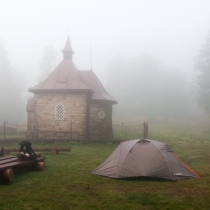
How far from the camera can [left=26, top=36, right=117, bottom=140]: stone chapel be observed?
2128 cm

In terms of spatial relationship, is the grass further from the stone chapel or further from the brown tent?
the stone chapel

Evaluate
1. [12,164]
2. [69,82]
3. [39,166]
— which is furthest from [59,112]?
[12,164]

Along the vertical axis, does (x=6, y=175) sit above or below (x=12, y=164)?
below

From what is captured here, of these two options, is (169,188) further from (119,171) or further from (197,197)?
(119,171)

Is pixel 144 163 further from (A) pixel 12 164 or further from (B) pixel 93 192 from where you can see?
(A) pixel 12 164

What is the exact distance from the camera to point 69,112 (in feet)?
70.0

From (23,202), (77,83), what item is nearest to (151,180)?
(23,202)


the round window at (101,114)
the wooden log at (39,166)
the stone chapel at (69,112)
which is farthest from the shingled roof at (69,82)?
the wooden log at (39,166)

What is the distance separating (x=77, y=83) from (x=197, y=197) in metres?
16.4

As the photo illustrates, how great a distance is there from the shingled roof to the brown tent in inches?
469

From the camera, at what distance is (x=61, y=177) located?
30.0 ft

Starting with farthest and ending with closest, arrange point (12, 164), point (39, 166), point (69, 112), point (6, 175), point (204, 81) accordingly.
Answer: point (204, 81), point (69, 112), point (39, 166), point (12, 164), point (6, 175)

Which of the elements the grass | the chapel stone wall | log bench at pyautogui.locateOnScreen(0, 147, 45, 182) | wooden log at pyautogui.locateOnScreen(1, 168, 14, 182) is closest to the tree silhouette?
the chapel stone wall

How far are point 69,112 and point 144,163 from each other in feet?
42.6
